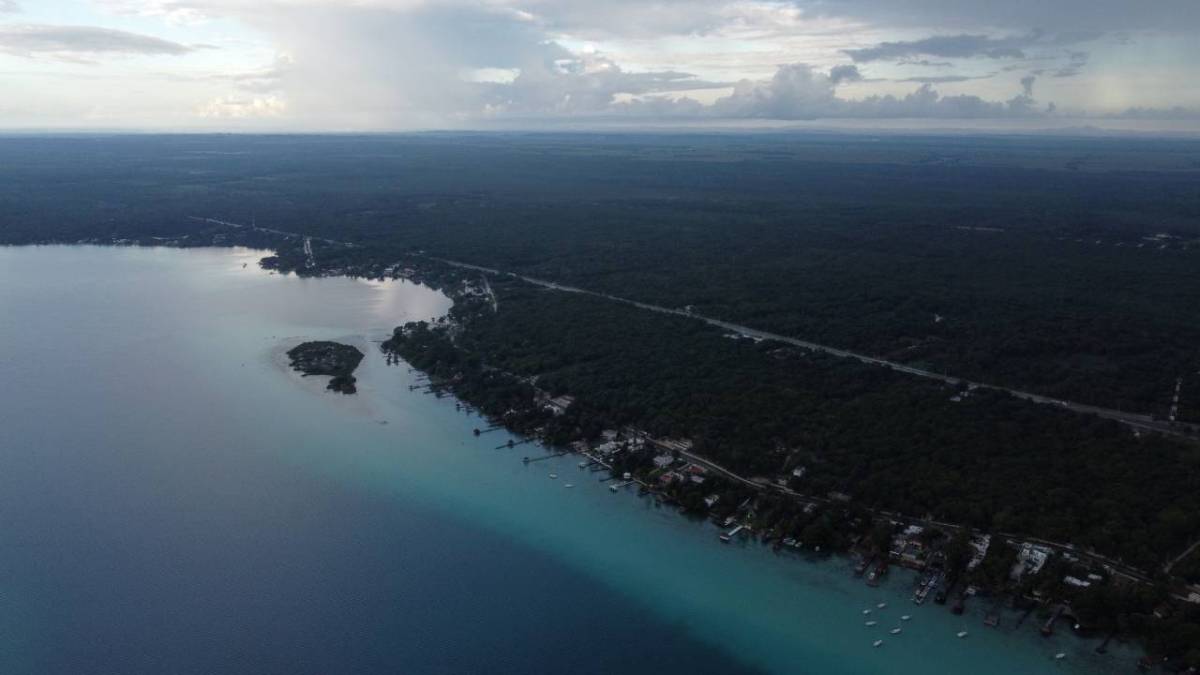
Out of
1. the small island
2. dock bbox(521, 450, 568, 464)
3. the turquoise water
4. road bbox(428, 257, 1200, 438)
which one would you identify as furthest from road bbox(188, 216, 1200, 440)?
the small island

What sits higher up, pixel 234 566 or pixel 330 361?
pixel 330 361

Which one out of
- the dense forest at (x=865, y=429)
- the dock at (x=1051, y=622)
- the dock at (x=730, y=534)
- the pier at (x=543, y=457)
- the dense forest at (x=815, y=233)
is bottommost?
the dock at (x=1051, y=622)

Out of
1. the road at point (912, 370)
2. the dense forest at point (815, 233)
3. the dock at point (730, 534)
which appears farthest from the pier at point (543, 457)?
the dense forest at point (815, 233)

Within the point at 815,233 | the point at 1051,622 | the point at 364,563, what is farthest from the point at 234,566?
the point at 815,233

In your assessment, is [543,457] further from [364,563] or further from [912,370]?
[912,370]

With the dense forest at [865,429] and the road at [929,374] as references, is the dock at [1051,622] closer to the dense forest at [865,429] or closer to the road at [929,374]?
the dense forest at [865,429]

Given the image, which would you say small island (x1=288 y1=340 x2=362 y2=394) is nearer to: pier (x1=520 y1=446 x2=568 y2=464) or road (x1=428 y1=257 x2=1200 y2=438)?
pier (x1=520 y1=446 x2=568 y2=464)

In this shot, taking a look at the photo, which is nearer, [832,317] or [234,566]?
[234,566]

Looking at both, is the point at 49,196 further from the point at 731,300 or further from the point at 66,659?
the point at 66,659
